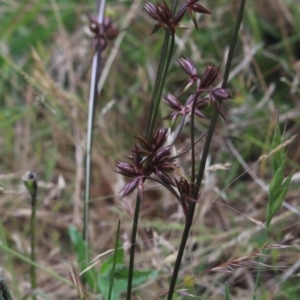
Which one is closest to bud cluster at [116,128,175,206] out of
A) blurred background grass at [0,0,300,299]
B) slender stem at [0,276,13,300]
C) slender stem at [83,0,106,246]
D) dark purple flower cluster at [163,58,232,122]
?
dark purple flower cluster at [163,58,232,122]

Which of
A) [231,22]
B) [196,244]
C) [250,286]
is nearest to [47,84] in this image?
[196,244]

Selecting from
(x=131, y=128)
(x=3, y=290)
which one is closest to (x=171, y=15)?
(x=3, y=290)

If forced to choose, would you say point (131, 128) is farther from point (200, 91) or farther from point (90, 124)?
point (200, 91)

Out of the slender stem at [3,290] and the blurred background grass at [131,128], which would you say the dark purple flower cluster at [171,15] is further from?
the blurred background grass at [131,128]

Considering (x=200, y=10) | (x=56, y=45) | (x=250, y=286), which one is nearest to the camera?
(x=200, y=10)

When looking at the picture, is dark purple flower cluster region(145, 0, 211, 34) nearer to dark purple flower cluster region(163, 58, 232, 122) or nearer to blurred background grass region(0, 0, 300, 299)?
dark purple flower cluster region(163, 58, 232, 122)

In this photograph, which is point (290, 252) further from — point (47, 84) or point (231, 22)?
point (231, 22)

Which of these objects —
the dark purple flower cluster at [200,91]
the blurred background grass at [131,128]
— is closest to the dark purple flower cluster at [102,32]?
the blurred background grass at [131,128]

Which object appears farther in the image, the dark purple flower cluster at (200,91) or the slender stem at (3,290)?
the slender stem at (3,290)
